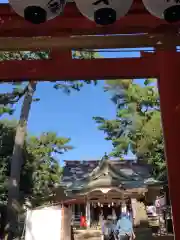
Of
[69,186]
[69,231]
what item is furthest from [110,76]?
[69,186]

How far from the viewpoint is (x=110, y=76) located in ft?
9.78

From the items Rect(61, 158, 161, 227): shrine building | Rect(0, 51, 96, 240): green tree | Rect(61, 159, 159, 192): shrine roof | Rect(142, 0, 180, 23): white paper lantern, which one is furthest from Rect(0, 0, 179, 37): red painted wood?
Rect(61, 159, 159, 192): shrine roof

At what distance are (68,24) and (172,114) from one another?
1149mm

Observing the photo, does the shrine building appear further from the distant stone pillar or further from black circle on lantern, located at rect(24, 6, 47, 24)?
black circle on lantern, located at rect(24, 6, 47, 24)

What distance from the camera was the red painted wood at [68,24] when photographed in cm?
262

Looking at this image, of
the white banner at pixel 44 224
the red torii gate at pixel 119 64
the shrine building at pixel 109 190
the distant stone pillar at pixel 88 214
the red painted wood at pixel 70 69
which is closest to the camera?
the red torii gate at pixel 119 64

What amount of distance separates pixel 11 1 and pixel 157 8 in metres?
0.77

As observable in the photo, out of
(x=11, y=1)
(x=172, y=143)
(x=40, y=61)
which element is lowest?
(x=172, y=143)

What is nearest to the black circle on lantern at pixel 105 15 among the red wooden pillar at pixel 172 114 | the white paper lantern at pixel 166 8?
the white paper lantern at pixel 166 8

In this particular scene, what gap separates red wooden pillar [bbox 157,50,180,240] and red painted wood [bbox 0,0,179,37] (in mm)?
360

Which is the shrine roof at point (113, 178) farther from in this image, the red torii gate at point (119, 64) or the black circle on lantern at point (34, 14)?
the black circle on lantern at point (34, 14)

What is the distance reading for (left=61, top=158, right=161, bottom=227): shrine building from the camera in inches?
552

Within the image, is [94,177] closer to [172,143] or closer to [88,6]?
[172,143]

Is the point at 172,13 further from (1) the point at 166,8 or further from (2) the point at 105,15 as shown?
(2) the point at 105,15
